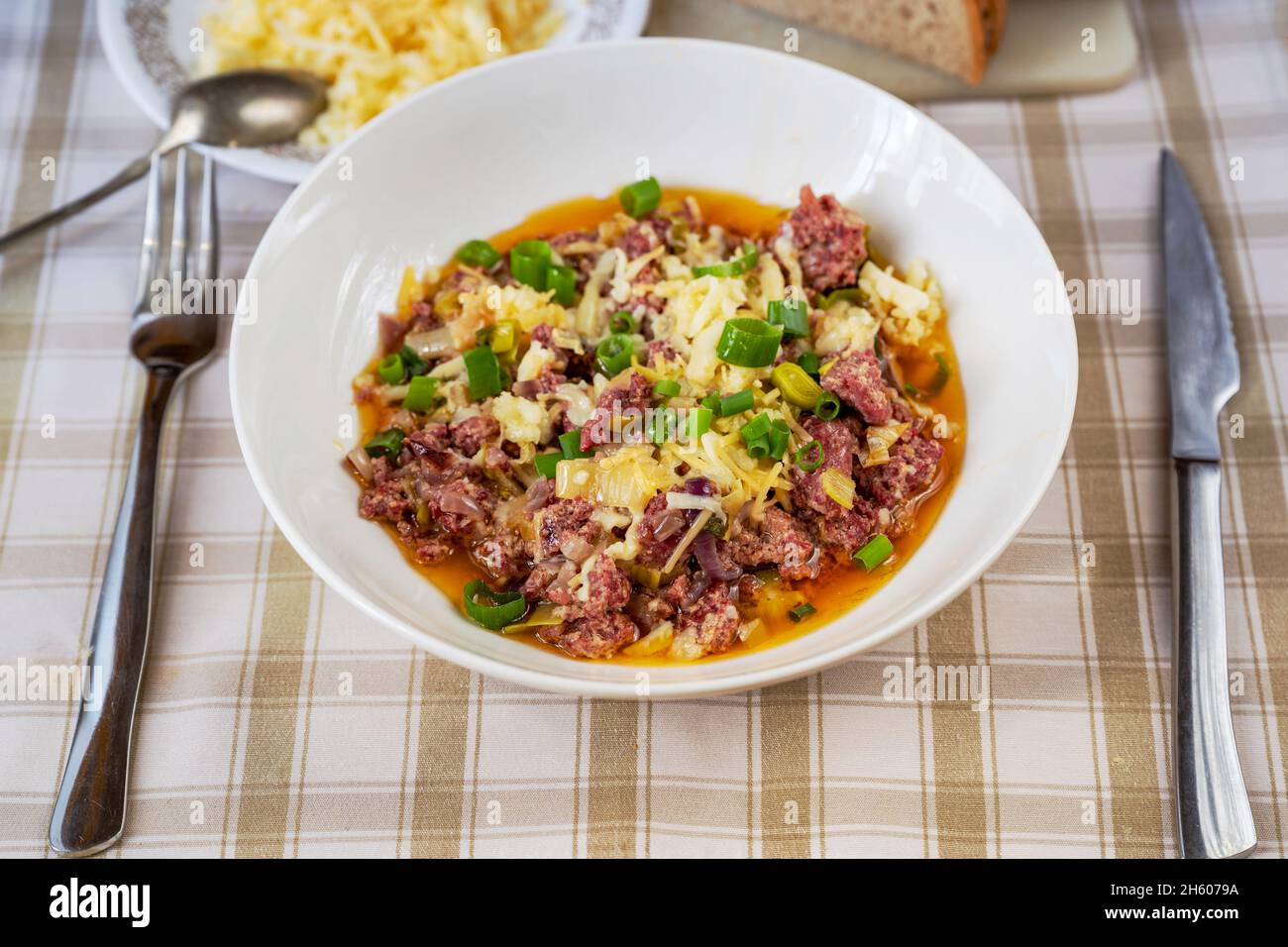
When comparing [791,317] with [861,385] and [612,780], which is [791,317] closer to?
[861,385]

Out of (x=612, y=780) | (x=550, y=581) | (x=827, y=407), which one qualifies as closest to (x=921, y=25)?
(x=827, y=407)

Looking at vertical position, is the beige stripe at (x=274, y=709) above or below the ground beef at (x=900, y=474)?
below

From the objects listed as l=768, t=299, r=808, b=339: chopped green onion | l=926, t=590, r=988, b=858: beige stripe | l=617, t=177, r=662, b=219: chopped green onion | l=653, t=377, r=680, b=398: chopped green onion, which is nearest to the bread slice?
l=617, t=177, r=662, b=219: chopped green onion

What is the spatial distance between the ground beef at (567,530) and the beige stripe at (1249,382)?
6.90 ft

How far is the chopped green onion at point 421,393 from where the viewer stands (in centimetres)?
332

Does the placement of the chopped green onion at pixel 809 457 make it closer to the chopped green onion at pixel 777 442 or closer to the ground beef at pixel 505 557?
the chopped green onion at pixel 777 442

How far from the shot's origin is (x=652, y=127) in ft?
12.6

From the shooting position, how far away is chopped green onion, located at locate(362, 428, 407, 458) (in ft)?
10.7

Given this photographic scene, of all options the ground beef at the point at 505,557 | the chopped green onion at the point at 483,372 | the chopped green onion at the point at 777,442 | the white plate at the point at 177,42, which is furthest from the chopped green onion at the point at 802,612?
the white plate at the point at 177,42

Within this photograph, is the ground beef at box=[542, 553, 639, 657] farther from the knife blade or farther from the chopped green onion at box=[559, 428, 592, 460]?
the knife blade

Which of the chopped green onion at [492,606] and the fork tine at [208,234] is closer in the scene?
the chopped green onion at [492,606]

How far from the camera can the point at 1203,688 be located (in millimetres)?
3070


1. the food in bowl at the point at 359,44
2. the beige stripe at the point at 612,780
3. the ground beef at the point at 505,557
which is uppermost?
the food in bowl at the point at 359,44

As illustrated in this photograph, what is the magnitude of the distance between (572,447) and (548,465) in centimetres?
9
